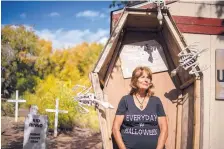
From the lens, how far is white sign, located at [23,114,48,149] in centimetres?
611

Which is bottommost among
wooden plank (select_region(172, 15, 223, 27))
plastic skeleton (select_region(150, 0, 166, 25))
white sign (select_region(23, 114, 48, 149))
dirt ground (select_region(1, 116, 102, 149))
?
dirt ground (select_region(1, 116, 102, 149))

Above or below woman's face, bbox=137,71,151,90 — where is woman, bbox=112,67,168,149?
below

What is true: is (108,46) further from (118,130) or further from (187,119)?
(187,119)

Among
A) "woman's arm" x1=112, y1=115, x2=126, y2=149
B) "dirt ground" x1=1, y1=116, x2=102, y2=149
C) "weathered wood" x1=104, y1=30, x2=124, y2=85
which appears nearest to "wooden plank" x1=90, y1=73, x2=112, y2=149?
"woman's arm" x1=112, y1=115, x2=126, y2=149

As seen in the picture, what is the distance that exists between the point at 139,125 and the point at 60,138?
8.78 m

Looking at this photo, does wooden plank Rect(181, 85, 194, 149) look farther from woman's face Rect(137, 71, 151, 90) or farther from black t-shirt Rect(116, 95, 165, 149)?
woman's face Rect(137, 71, 151, 90)

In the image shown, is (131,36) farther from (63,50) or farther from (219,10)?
(63,50)

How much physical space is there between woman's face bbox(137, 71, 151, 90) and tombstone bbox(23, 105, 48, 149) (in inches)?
139

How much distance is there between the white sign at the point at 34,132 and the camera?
611cm

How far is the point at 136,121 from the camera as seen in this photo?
3275 millimetres

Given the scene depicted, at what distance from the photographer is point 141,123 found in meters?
3.28

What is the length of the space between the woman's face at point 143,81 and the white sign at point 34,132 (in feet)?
11.9

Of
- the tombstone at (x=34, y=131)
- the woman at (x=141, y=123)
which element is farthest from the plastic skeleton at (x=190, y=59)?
the tombstone at (x=34, y=131)

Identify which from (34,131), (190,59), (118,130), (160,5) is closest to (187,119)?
(190,59)
